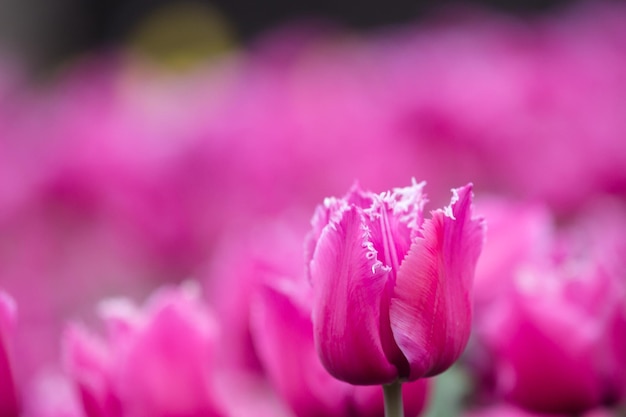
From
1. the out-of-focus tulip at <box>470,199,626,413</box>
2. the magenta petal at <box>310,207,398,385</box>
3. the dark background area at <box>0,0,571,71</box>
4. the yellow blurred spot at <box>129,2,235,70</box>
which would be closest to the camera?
the magenta petal at <box>310,207,398,385</box>

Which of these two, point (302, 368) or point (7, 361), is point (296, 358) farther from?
point (7, 361)

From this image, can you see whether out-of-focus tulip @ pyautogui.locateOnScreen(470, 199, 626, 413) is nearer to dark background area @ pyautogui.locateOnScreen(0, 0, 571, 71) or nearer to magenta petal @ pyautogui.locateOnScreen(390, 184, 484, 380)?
magenta petal @ pyautogui.locateOnScreen(390, 184, 484, 380)

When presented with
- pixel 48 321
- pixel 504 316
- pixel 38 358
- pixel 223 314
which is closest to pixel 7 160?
pixel 48 321

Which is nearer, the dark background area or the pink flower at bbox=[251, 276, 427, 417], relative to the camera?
the pink flower at bbox=[251, 276, 427, 417]

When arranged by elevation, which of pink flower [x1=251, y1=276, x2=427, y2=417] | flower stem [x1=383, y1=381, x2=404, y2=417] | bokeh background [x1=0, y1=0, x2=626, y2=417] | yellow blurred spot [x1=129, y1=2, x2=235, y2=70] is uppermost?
yellow blurred spot [x1=129, y1=2, x2=235, y2=70]

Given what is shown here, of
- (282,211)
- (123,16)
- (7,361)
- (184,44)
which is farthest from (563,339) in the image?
(123,16)

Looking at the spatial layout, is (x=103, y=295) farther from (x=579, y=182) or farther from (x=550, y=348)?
(x=550, y=348)

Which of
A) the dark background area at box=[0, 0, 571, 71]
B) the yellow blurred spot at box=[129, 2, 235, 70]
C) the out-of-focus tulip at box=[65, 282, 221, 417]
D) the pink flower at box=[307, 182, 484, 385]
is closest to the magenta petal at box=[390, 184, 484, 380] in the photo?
the pink flower at box=[307, 182, 484, 385]
